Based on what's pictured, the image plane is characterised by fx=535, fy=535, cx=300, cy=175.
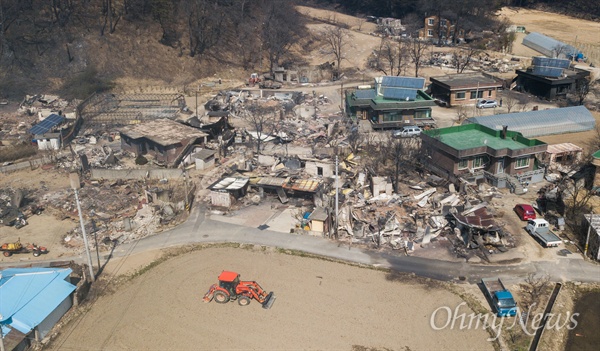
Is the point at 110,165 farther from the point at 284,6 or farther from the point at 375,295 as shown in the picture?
the point at 284,6

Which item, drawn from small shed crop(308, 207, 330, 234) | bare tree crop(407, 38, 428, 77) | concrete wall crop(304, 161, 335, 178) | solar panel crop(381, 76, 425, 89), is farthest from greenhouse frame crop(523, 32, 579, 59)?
small shed crop(308, 207, 330, 234)

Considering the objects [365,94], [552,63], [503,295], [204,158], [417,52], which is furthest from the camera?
[417,52]

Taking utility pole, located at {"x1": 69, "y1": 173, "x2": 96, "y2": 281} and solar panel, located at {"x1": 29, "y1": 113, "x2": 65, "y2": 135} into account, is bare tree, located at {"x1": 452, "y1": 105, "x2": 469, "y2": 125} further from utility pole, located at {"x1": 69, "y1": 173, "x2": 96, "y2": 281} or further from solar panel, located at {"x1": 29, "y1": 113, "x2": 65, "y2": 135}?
solar panel, located at {"x1": 29, "y1": 113, "x2": 65, "y2": 135}

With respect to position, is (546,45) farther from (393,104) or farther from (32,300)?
(32,300)

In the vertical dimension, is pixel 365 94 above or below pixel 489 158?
above

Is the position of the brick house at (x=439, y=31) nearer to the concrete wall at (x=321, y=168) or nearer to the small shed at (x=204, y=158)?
the concrete wall at (x=321, y=168)

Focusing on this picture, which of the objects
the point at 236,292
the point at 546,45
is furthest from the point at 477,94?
the point at 236,292

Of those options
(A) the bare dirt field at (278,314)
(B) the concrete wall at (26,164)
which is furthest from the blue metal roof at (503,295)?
(B) the concrete wall at (26,164)

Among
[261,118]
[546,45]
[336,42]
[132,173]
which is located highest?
[336,42]
